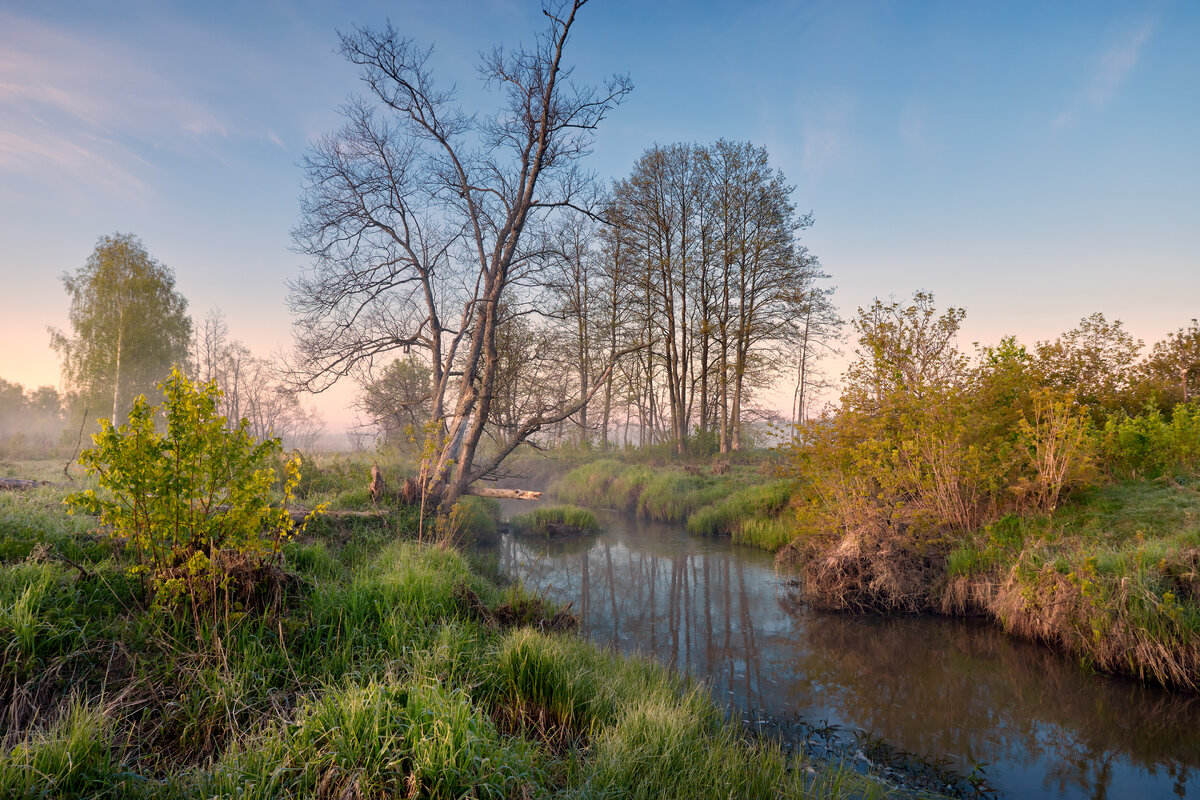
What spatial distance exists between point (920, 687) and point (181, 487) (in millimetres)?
6809

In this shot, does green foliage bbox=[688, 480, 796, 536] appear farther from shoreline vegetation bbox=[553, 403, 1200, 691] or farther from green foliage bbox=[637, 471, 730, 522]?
shoreline vegetation bbox=[553, 403, 1200, 691]

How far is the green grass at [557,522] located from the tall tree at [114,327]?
20342 mm

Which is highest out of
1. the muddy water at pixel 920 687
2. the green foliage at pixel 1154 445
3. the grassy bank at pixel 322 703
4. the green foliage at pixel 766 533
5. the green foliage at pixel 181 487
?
the green foliage at pixel 1154 445

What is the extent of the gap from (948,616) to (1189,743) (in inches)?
115

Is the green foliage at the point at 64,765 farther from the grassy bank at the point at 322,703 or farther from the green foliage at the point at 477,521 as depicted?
the green foliage at the point at 477,521

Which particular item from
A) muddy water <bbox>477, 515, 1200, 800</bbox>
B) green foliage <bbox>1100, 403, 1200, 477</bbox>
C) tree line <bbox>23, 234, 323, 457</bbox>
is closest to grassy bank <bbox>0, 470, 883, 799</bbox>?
muddy water <bbox>477, 515, 1200, 800</bbox>

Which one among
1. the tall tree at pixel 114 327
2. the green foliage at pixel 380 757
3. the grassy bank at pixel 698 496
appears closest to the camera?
the green foliage at pixel 380 757

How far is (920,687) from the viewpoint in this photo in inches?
213

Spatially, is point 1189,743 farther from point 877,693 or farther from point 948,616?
point 948,616

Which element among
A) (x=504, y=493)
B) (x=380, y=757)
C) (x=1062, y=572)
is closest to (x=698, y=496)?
Result: (x=504, y=493)

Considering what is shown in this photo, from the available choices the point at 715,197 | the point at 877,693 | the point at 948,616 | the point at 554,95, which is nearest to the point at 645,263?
the point at 715,197

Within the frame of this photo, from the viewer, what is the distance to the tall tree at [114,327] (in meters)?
23.5

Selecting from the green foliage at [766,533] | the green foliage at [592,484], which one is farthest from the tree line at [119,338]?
the green foliage at [766,533]

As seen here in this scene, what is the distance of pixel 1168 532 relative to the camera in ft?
21.1
